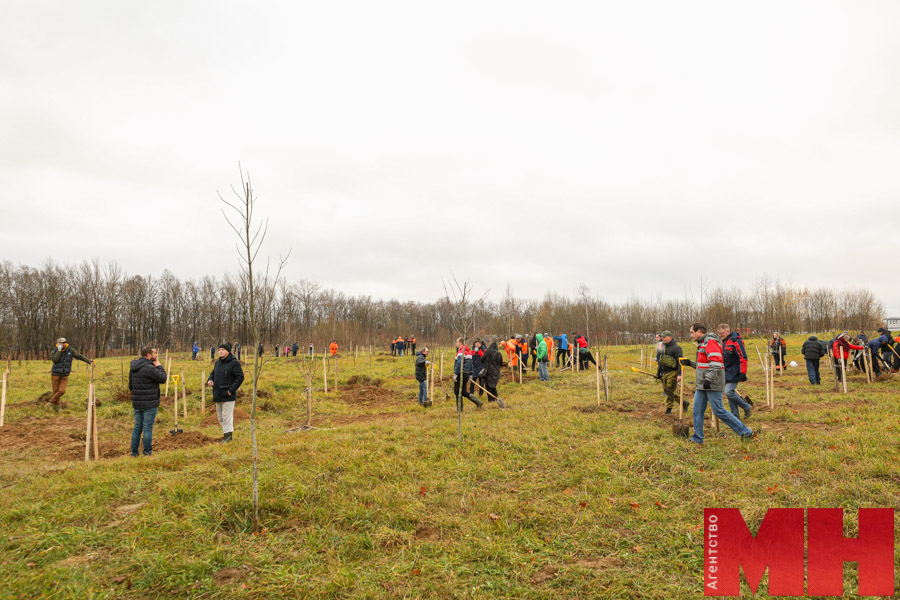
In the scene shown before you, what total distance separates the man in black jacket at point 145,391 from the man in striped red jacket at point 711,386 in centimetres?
950

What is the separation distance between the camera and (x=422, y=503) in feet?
18.3

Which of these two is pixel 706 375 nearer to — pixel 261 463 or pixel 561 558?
pixel 561 558

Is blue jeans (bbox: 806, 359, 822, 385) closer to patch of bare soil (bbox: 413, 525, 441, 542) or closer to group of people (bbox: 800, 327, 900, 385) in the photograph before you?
group of people (bbox: 800, 327, 900, 385)

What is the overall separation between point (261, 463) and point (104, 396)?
1161cm

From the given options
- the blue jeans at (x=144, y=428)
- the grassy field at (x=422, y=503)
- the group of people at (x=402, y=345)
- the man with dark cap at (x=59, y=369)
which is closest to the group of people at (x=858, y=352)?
the grassy field at (x=422, y=503)

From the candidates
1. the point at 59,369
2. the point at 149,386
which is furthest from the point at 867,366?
the point at 59,369

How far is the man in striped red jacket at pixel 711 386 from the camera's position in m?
7.59

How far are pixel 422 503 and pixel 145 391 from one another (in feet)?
19.3

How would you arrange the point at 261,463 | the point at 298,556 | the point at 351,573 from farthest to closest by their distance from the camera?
the point at 261,463
the point at 298,556
the point at 351,573

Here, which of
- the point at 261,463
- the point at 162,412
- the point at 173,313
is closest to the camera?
the point at 261,463

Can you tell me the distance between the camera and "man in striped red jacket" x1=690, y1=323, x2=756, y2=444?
7594 millimetres

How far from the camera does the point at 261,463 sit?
6.84 m

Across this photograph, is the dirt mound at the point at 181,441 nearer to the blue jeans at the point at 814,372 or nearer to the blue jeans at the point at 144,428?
the blue jeans at the point at 144,428

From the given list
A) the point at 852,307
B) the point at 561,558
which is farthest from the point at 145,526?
the point at 852,307
